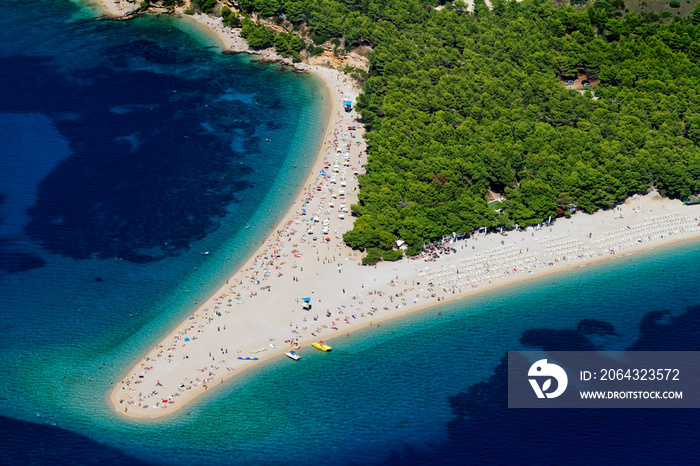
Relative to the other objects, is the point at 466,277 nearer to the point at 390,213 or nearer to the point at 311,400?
the point at 390,213

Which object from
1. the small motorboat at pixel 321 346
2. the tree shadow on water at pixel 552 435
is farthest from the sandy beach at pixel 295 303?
the tree shadow on water at pixel 552 435

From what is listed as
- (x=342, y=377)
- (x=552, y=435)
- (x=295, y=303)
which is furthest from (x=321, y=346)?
(x=552, y=435)

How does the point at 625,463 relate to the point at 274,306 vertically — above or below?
below

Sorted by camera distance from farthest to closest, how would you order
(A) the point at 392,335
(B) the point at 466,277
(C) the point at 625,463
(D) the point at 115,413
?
(B) the point at 466,277 < (A) the point at 392,335 < (D) the point at 115,413 < (C) the point at 625,463

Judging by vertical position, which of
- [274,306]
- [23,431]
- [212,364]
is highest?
[274,306]

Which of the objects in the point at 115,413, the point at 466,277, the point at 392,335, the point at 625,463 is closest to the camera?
the point at 625,463

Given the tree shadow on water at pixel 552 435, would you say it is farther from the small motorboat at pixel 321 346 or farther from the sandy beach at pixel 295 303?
the sandy beach at pixel 295 303

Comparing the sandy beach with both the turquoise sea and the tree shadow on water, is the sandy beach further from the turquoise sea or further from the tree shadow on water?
the tree shadow on water

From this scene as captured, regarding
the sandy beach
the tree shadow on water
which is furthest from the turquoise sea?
the sandy beach

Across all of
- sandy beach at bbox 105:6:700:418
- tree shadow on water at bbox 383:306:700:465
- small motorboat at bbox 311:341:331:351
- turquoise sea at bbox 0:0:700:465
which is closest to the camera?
tree shadow on water at bbox 383:306:700:465

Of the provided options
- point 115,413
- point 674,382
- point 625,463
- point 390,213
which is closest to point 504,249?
point 390,213

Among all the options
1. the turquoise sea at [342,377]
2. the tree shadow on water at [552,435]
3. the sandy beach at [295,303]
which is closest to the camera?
the tree shadow on water at [552,435]
